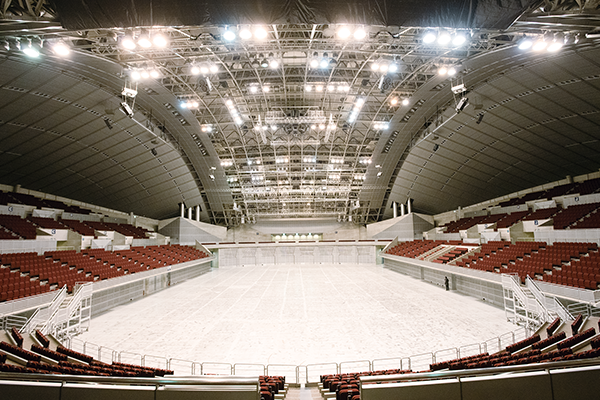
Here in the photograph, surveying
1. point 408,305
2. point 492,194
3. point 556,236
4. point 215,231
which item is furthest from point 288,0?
point 215,231

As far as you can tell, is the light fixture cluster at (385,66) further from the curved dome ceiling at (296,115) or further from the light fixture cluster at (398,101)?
the light fixture cluster at (398,101)

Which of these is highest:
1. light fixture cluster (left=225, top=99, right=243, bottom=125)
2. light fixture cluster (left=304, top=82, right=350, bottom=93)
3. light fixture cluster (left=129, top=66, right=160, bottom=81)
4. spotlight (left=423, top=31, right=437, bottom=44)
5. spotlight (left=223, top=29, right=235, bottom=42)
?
light fixture cluster (left=304, top=82, right=350, bottom=93)

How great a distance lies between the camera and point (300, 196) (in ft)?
141

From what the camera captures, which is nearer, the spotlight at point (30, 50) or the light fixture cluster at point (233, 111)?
the spotlight at point (30, 50)

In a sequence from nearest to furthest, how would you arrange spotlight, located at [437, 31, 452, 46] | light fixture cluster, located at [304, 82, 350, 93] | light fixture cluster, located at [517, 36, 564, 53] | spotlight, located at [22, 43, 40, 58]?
1. spotlight, located at [22, 43, 40, 58]
2. light fixture cluster, located at [517, 36, 564, 53]
3. spotlight, located at [437, 31, 452, 46]
4. light fixture cluster, located at [304, 82, 350, 93]

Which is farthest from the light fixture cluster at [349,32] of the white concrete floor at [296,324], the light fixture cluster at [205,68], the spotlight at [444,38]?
the white concrete floor at [296,324]

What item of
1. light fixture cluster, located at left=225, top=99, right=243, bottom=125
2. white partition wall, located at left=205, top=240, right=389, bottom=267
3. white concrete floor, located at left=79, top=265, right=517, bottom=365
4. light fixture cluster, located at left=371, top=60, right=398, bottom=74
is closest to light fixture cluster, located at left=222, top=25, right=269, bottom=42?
light fixture cluster, located at left=371, top=60, right=398, bottom=74

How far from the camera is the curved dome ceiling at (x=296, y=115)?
1630cm

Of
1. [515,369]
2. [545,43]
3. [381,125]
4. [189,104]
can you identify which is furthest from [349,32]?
[189,104]

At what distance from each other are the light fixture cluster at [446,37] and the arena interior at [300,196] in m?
0.16

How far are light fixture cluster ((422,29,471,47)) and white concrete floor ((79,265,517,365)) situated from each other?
43.8 ft

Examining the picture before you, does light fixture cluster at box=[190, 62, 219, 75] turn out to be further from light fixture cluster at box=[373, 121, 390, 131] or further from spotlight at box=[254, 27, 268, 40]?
light fixture cluster at box=[373, 121, 390, 131]

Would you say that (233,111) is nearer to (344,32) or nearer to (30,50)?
(344,32)

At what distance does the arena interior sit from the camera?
6516mm
